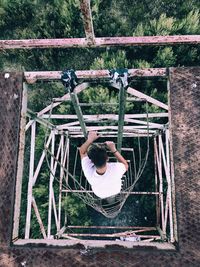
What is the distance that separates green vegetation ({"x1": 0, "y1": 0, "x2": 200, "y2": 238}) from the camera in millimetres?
10023

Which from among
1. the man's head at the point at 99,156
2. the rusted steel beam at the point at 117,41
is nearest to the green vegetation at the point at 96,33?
the rusted steel beam at the point at 117,41

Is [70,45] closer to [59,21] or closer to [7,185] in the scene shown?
[7,185]

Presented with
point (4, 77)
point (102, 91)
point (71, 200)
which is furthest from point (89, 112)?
point (4, 77)

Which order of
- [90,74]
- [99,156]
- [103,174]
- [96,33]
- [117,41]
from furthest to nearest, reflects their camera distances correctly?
[96,33] < [90,74] < [117,41] < [103,174] < [99,156]

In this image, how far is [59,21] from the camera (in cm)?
1171

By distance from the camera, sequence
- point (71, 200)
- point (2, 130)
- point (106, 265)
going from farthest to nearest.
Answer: point (71, 200)
point (2, 130)
point (106, 265)

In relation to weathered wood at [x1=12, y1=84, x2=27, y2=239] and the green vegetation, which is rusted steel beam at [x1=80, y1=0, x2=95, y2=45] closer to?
weathered wood at [x1=12, y1=84, x2=27, y2=239]

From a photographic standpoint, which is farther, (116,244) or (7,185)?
(7,185)

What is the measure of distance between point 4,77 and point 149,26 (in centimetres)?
725

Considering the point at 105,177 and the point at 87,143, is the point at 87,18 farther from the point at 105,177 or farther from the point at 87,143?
the point at 105,177

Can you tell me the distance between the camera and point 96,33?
11.6 m

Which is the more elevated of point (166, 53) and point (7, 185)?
point (166, 53)

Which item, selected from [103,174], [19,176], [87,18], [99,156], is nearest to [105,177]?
[103,174]

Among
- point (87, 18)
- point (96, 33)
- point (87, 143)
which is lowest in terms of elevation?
point (87, 143)
